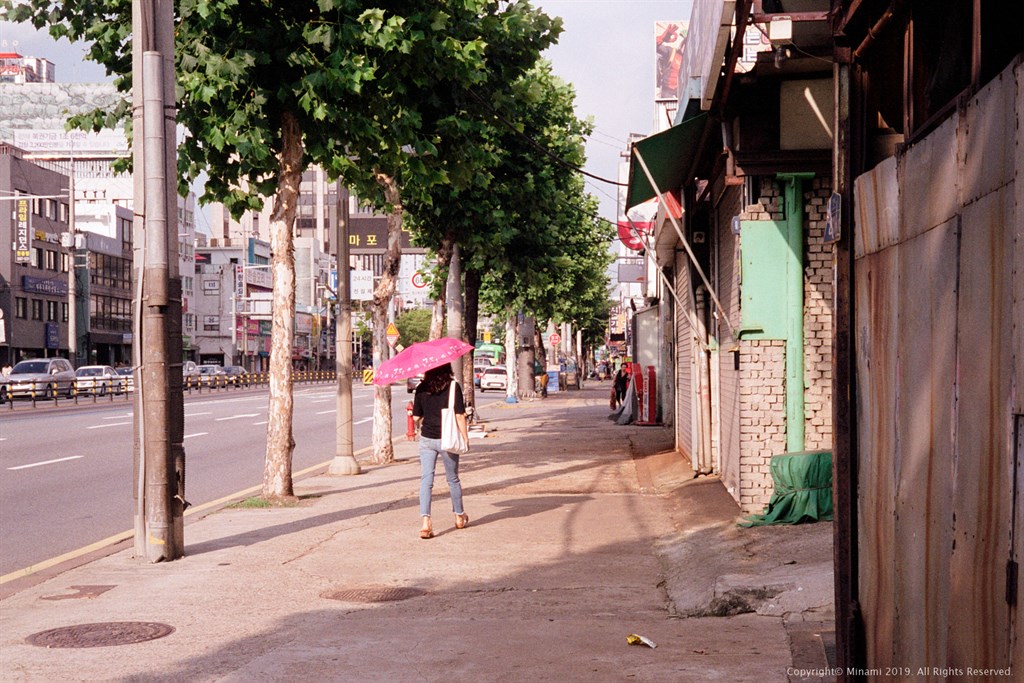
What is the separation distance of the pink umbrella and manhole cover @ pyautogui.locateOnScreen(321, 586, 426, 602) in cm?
273

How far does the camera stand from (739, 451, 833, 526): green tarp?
10.7m

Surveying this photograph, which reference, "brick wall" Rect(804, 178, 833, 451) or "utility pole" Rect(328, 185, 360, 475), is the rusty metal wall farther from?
"utility pole" Rect(328, 185, 360, 475)

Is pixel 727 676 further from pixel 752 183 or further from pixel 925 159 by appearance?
pixel 752 183

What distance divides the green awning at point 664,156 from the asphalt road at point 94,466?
6633 millimetres

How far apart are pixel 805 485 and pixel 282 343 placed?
6.82m

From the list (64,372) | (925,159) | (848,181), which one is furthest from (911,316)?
(64,372)

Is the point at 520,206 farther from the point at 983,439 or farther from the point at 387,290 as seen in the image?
the point at 983,439

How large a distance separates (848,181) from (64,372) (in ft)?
172

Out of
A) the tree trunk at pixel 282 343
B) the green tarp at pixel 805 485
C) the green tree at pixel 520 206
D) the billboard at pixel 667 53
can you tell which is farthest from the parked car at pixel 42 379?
the green tarp at pixel 805 485

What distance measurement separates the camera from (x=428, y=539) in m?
12.1

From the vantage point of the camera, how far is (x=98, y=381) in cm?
5516

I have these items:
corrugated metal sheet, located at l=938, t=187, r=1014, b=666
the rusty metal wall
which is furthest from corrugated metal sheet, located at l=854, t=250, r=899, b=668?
corrugated metal sheet, located at l=938, t=187, r=1014, b=666

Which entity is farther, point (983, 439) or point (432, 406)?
point (432, 406)

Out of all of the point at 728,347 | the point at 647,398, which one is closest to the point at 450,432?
the point at 728,347
